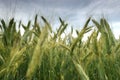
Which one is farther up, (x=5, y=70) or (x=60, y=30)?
(x=60, y=30)

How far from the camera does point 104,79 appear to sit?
1.07 metres

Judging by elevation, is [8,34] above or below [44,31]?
above

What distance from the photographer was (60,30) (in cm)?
160

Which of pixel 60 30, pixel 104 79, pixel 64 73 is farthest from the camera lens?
pixel 60 30

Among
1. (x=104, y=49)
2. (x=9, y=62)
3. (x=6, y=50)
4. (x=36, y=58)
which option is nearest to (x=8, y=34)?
(x=6, y=50)

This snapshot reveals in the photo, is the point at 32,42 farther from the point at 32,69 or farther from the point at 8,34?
the point at 32,69

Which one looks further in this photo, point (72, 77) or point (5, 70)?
point (72, 77)

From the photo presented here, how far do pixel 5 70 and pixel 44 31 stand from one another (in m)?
0.32

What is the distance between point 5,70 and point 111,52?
650mm

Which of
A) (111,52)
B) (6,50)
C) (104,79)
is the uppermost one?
(6,50)

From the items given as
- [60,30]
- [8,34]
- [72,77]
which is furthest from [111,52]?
[8,34]

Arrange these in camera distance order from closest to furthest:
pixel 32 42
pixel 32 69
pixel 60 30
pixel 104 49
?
pixel 32 69, pixel 104 49, pixel 60 30, pixel 32 42

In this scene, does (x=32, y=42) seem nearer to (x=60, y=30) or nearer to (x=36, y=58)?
(x=60, y=30)

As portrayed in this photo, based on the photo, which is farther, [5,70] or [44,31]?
[5,70]
